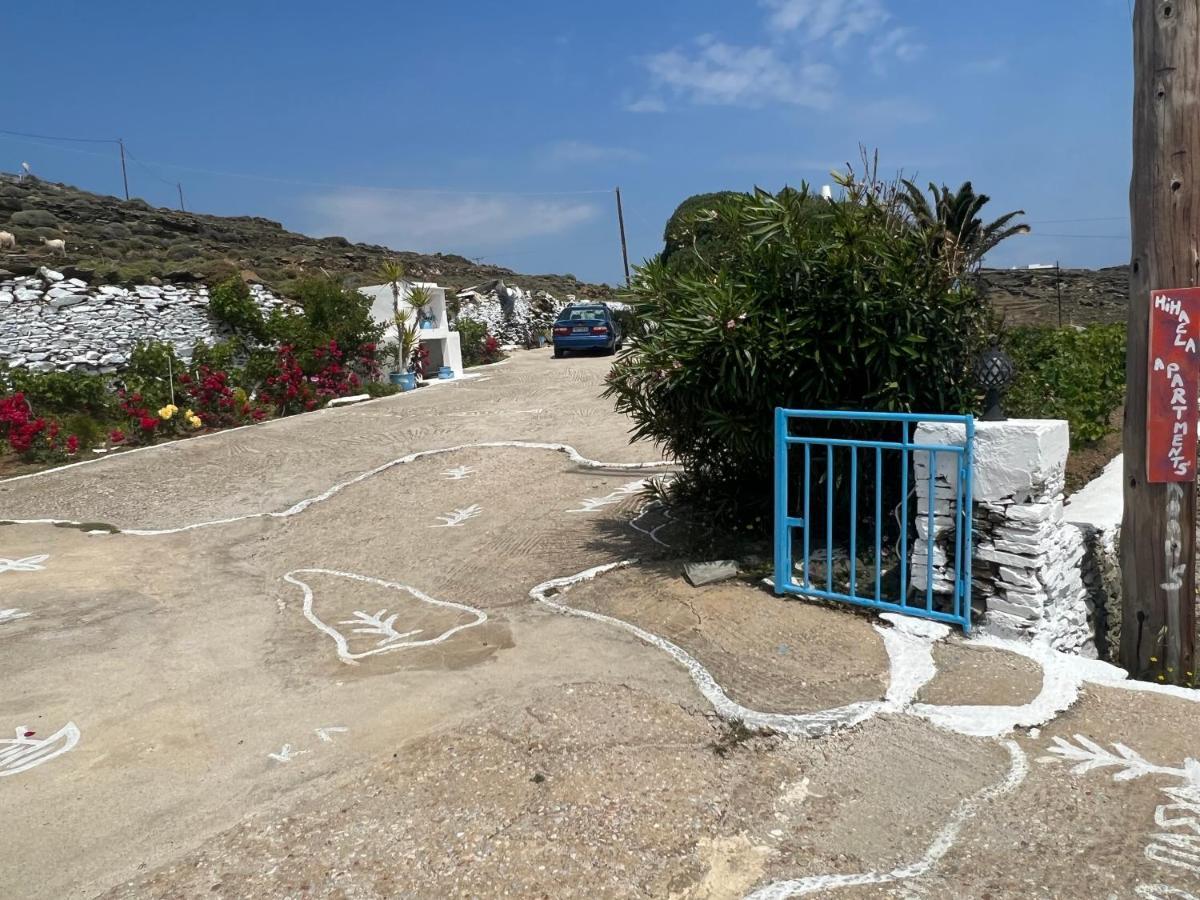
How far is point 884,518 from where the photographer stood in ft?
18.5

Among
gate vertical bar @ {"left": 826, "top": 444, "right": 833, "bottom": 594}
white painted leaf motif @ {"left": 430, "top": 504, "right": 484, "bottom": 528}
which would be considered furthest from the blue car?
gate vertical bar @ {"left": 826, "top": 444, "right": 833, "bottom": 594}

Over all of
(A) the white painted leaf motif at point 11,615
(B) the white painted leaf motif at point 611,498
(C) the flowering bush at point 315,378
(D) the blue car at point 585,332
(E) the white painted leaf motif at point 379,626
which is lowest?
(E) the white painted leaf motif at point 379,626

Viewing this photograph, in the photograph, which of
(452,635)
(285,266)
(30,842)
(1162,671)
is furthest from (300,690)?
(285,266)

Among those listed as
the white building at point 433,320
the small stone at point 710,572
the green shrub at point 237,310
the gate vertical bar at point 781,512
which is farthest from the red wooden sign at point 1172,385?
the white building at point 433,320

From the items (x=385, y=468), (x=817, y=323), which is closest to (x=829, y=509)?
(x=817, y=323)

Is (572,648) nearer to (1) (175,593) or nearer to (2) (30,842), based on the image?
(2) (30,842)

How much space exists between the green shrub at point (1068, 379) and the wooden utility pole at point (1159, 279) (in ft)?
11.1

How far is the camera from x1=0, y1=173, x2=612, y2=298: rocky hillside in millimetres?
16344

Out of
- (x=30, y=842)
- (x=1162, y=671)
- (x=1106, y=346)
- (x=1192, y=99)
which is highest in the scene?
(x=1192, y=99)

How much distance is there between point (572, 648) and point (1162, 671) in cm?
322

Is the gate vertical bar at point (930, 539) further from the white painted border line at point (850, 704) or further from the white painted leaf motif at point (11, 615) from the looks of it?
the white painted leaf motif at point (11, 615)

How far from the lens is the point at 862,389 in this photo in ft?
18.2

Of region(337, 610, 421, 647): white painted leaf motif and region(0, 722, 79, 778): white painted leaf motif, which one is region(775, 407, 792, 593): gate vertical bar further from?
region(0, 722, 79, 778): white painted leaf motif

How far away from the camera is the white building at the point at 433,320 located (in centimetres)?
1722
